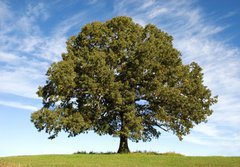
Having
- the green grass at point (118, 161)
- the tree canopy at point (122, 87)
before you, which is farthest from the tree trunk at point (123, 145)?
the green grass at point (118, 161)

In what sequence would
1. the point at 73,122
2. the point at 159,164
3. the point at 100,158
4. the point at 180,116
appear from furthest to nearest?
1. the point at 180,116
2. the point at 73,122
3. the point at 100,158
4. the point at 159,164

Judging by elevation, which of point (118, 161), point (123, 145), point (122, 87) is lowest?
point (118, 161)

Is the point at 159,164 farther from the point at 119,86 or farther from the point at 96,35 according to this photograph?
the point at 96,35

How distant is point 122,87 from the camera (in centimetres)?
5066

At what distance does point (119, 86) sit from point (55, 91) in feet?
26.2

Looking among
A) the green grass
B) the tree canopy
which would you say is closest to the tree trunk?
the tree canopy

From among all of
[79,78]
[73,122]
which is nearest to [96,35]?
[79,78]

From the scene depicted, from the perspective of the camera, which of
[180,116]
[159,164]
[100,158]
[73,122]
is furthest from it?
[180,116]

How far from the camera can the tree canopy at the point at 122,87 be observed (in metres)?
50.0

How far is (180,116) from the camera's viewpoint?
2101 inches

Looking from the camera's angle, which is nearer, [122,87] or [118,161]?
[118,161]

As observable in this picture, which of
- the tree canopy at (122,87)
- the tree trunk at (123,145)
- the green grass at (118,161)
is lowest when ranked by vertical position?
the green grass at (118,161)

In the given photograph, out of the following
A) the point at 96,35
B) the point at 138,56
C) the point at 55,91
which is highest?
the point at 96,35

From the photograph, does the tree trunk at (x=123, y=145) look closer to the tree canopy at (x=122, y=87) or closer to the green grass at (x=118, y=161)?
the tree canopy at (x=122, y=87)
